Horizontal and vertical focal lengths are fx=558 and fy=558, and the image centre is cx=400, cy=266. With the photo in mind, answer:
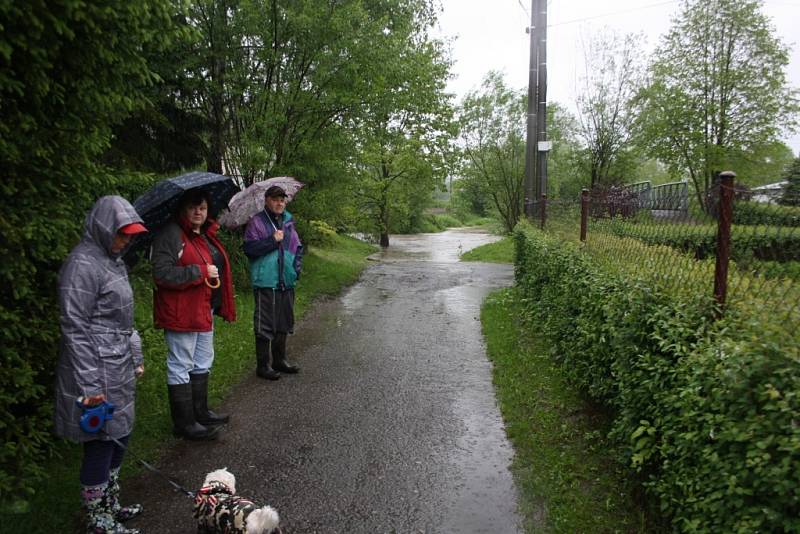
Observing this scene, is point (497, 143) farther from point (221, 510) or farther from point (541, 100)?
point (221, 510)

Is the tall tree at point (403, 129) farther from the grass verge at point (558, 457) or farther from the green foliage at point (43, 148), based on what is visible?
the green foliage at point (43, 148)

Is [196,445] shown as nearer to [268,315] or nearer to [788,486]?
[268,315]

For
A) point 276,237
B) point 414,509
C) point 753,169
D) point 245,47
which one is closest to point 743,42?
point 753,169

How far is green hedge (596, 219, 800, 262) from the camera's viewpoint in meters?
2.85

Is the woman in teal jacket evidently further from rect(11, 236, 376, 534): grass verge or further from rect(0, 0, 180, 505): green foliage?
rect(0, 0, 180, 505): green foliage

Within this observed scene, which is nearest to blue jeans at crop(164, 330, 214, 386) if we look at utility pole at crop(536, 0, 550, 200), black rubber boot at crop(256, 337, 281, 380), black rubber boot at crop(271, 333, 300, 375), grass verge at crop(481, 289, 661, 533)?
black rubber boot at crop(256, 337, 281, 380)

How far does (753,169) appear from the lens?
18.3m

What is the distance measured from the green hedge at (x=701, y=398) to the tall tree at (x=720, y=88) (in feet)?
56.3

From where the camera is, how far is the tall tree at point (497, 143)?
26.0 meters

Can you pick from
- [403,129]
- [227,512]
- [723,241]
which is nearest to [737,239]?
[723,241]

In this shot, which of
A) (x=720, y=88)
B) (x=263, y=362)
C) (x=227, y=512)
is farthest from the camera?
(x=720, y=88)

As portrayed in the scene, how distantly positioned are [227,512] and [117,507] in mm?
843

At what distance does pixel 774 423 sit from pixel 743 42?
66.2ft

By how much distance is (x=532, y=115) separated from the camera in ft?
42.1
